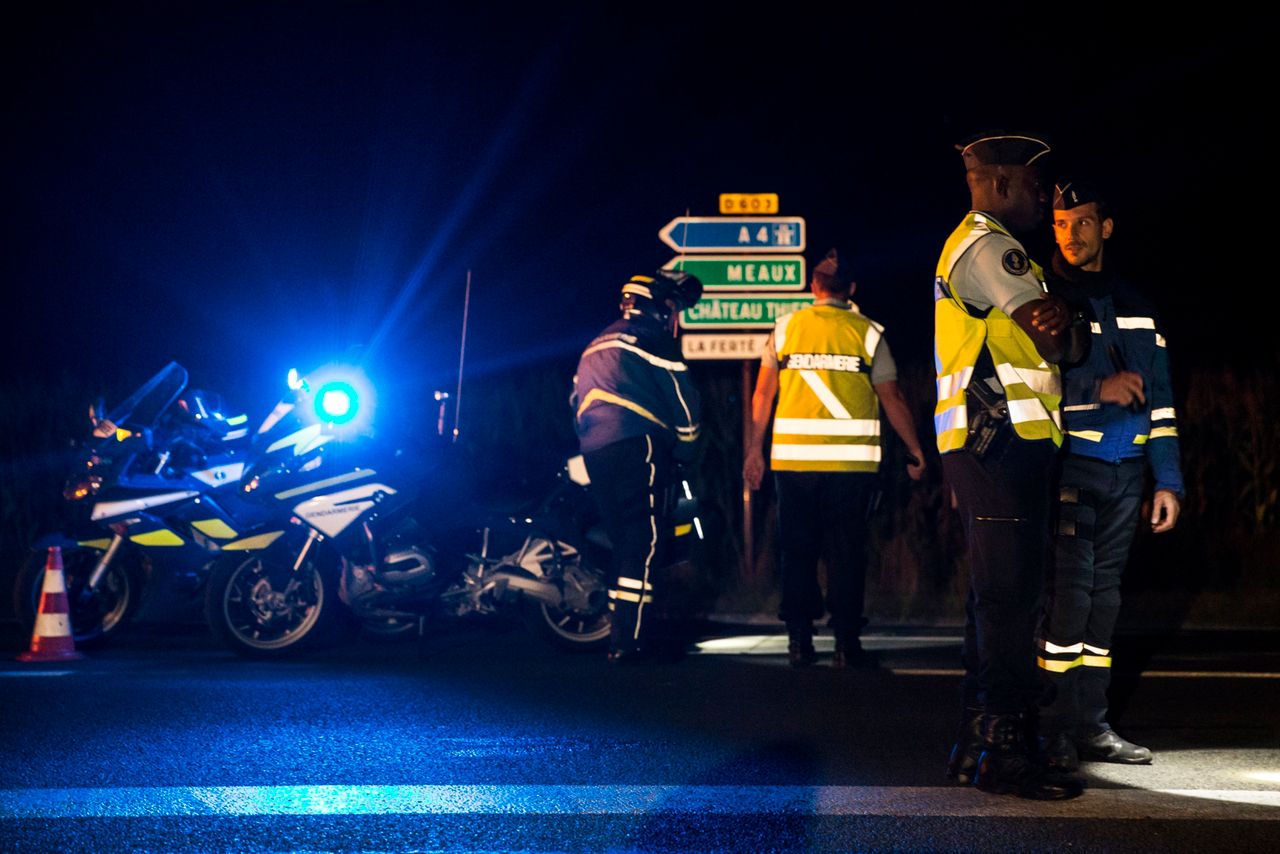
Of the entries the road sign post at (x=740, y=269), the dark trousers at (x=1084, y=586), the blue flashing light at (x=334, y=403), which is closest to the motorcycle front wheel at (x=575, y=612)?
the blue flashing light at (x=334, y=403)

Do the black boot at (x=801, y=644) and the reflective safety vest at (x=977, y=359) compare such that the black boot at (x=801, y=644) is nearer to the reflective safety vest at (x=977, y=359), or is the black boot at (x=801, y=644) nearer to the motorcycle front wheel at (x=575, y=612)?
the motorcycle front wheel at (x=575, y=612)

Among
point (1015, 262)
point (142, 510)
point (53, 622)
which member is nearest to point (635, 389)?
point (142, 510)

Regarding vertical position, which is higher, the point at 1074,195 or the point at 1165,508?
the point at 1074,195

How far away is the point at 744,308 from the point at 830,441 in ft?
12.2

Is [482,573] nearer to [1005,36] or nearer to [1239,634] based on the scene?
[1239,634]

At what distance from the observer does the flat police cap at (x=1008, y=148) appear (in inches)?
214

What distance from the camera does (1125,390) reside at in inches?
222

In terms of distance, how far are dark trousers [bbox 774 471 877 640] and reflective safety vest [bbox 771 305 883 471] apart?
0.09 m

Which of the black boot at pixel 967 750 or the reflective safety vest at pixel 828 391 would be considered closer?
the black boot at pixel 967 750

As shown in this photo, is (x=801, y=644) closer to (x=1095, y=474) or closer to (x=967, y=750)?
(x=1095, y=474)

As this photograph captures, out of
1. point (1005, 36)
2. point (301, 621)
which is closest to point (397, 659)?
point (301, 621)

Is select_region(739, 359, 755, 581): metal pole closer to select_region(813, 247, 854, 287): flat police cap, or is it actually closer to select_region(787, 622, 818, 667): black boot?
select_region(787, 622, 818, 667): black boot

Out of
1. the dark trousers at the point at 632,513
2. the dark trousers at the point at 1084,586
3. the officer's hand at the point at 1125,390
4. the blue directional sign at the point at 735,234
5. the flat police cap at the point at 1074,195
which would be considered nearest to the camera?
the officer's hand at the point at 1125,390

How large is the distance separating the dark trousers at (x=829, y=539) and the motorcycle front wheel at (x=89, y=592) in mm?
3517
